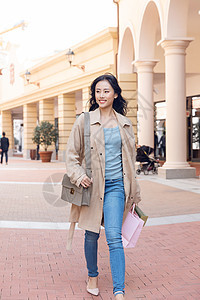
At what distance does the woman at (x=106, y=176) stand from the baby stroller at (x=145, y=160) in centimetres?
1151

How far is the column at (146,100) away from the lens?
16.3 m

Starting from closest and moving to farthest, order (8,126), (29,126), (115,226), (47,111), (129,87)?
1. (115,226)
2. (129,87)
3. (47,111)
4. (29,126)
5. (8,126)

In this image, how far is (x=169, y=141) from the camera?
1375 centimetres

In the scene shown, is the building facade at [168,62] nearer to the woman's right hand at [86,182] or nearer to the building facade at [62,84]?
the building facade at [62,84]

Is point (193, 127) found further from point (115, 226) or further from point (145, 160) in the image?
point (115, 226)

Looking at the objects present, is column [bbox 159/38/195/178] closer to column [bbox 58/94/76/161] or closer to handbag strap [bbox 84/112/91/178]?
handbag strap [bbox 84/112/91/178]

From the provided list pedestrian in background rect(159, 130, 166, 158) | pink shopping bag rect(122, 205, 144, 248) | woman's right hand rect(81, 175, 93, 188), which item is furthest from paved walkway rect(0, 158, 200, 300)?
pedestrian in background rect(159, 130, 166, 158)

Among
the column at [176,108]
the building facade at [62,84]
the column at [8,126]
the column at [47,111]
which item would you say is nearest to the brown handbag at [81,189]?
the column at [176,108]

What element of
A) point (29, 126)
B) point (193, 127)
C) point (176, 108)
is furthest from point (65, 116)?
point (176, 108)

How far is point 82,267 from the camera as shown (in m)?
4.58

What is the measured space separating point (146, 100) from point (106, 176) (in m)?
13.2

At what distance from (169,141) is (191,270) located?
31.1ft

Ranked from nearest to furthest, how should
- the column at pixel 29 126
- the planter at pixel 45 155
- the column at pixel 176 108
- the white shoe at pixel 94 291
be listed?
1. the white shoe at pixel 94 291
2. the column at pixel 176 108
3. the planter at pixel 45 155
4. the column at pixel 29 126

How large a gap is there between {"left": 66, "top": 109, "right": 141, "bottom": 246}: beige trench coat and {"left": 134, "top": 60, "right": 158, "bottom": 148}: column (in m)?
12.7
